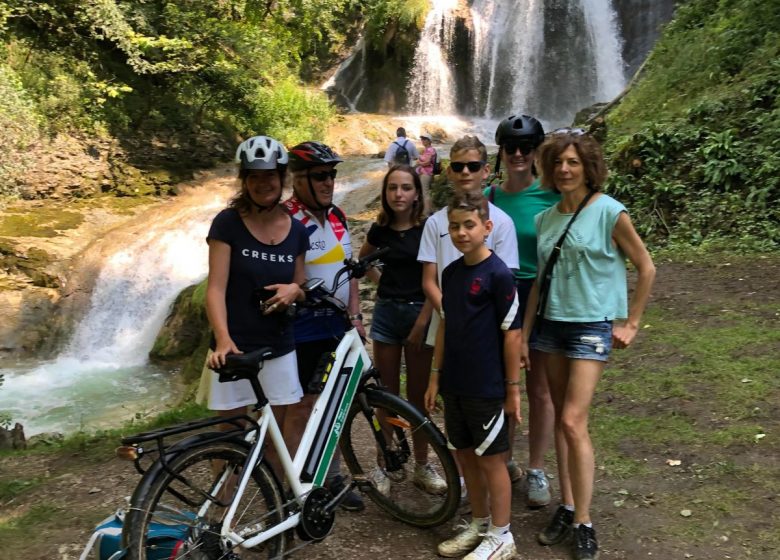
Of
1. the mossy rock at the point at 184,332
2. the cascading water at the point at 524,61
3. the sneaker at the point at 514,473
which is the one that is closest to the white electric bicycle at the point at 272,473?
the sneaker at the point at 514,473

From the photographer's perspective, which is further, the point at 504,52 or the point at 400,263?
the point at 504,52

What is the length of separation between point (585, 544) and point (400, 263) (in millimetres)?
1739

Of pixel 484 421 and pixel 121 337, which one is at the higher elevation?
pixel 484 421

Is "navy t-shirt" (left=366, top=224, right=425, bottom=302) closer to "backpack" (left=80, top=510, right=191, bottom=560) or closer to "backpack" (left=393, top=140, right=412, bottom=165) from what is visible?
"backpack" (left=393, top=140, right=412, bottom=165)

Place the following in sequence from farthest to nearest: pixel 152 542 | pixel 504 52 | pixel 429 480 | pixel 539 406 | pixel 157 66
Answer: pixel 504 52
pixel 157 66
pixel 429 480
pixel 539 406
pixel 152 542

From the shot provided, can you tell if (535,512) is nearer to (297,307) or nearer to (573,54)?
(297,307)

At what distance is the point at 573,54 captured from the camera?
2386cm

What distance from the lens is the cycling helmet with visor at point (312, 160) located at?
343 centimetres

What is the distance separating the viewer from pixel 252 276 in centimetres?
308

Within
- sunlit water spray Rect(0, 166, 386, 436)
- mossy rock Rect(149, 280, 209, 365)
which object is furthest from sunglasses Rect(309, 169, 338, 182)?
mossy rock Rect(149, 280, 209, 365)

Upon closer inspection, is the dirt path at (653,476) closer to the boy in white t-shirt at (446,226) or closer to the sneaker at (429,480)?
the sneaker at (429,480)

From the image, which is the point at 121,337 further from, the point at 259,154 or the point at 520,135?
the point at 520,135

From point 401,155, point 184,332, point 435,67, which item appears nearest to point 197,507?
point 401,155

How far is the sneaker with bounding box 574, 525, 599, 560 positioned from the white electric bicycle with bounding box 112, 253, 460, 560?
63 cm
